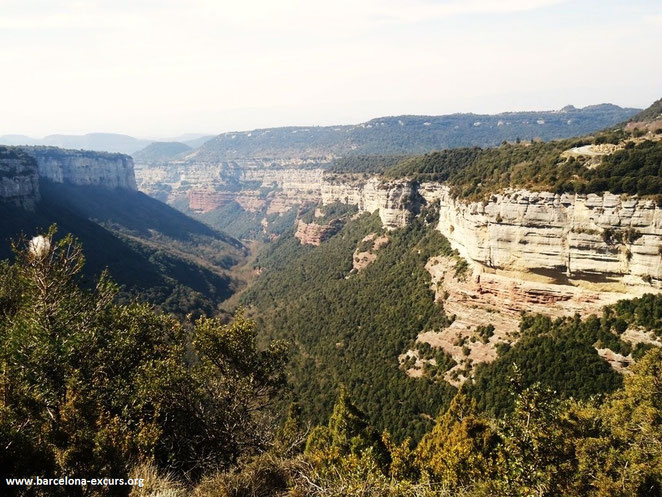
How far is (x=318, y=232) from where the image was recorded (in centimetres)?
12650

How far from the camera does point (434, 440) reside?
82.3 feet

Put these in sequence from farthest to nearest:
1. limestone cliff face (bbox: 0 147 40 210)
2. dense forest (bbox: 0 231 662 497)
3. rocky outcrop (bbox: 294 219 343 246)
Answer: rocky outcrop (bbox: 294 219 343 246) < limestone cliff face (bbox: 0 147 40 210) < dense forest (bbox: 0 231 662 497)

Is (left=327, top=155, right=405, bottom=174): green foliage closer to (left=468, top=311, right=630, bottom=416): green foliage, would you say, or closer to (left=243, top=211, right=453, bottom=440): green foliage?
(left=243, top=211, right=453, bottom=440): green foliage

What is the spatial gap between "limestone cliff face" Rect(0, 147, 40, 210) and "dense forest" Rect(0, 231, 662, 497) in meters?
82.2

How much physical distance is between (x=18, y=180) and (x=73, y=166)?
311ft

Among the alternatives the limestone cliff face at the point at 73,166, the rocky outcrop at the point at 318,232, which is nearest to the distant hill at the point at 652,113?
the rocky outcrop at the point at 318,232

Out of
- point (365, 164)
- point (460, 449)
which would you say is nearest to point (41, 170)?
point (365, 164)

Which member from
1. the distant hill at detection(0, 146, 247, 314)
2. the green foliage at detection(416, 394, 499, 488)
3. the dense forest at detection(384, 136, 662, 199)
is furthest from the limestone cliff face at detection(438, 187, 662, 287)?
the distant hill at detection(0, 146, 247, 314)

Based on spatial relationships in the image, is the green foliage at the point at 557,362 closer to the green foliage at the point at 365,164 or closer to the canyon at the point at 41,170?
the canyon at the point at 41,170

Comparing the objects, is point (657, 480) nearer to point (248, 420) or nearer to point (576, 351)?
point (248, 420)

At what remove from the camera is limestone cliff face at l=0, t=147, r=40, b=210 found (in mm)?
90250

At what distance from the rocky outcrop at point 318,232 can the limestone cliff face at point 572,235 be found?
261ft

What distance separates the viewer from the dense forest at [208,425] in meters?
12.2

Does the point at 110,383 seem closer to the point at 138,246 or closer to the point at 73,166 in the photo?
the point at 138,246
